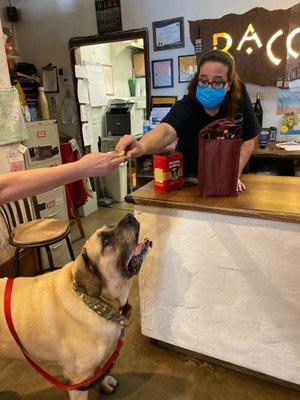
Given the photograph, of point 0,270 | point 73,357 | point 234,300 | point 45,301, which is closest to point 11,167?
point 0,270

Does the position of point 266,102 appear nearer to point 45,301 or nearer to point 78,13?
point 78,13

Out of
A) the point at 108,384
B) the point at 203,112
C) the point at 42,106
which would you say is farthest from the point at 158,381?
the point at 42,106

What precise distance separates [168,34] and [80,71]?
3.95ft

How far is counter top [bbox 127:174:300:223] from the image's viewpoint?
1.28m

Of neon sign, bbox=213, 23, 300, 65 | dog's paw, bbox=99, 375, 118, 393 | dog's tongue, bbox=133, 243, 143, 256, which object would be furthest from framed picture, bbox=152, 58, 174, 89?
dog's paw, bbox=99, 375, 118, 393

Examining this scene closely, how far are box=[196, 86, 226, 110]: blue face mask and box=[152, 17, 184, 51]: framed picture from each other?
6.13 ft

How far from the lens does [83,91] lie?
3898 millimetres

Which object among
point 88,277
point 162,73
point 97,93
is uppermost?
point 162,73

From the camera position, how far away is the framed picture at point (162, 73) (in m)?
3.27

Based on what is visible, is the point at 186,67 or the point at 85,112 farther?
the point at 85,112

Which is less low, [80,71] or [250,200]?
[80,71]

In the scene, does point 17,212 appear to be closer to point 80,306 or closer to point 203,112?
point 80,306

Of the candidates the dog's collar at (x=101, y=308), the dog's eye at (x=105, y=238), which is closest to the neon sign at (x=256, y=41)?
the dog's eye at (x=105, y=238)

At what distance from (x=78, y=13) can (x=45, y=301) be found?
11.2 ft
